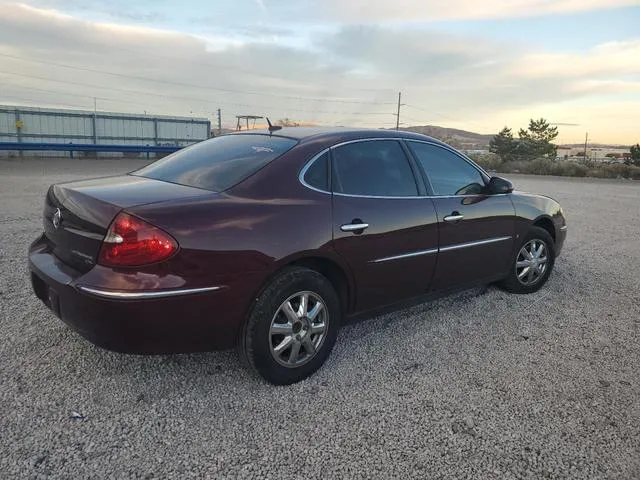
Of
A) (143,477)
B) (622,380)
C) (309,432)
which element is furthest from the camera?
(622,380)

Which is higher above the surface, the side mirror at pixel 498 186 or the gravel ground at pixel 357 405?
the side mirror at pixel 498 186

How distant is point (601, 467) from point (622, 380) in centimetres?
111

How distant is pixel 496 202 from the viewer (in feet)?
14.9

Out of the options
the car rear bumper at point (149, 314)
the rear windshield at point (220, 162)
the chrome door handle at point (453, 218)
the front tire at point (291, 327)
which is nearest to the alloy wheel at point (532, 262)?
the chrome door handle at point (453, 218)

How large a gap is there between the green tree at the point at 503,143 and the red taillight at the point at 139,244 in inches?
2814

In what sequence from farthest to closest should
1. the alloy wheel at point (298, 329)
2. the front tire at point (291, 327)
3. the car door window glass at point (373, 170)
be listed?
the car door window glass at point (373, 170) < the alloy wheel at point (298, 329) < the front tire at point (291, 327)

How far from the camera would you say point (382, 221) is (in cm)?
348

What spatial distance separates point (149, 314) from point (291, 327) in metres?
0.87

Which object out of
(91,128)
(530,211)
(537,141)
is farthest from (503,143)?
(530,211)

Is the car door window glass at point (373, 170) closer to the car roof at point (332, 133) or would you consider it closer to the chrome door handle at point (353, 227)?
the car roof at point (332, 133)

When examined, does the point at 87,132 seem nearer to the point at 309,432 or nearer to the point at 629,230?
the point at 629,230

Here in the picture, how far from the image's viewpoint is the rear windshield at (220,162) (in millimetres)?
3158

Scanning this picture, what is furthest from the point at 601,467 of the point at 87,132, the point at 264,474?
the point at 87,132

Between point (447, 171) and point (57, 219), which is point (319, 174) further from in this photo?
point (57, 219)
